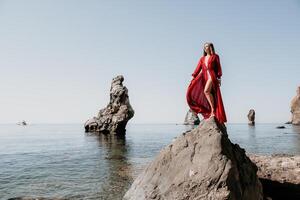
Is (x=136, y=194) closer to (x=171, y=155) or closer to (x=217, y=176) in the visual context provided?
(x=171, y=155)

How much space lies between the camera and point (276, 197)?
1173 centimetres

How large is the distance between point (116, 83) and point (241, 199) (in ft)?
203

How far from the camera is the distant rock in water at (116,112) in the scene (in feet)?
209

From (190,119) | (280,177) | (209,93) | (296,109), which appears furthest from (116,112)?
(190,119)

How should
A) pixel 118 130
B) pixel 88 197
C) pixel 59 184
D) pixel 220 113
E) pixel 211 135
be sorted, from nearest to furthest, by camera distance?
pixel 211 135 < pixel 220 113 < pixel 88 197 < pixel 59 184 < pixel 118 130

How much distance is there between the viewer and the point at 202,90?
37.2ft

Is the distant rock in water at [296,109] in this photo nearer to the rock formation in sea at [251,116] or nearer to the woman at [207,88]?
the rock formation in sea at [251,116]

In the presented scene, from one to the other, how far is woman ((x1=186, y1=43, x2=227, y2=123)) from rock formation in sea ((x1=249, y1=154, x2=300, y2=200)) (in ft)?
12.1

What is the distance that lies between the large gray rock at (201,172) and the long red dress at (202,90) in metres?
1.27

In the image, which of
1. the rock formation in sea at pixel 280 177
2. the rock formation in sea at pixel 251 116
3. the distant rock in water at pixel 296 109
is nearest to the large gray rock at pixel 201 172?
the rock formation in sea at pixel 280 177

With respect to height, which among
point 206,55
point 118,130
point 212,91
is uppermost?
point 206,55

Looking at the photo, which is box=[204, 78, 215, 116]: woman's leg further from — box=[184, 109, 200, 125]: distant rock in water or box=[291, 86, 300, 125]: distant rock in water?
box=[184, 109, 200, 125]: distant rock in water

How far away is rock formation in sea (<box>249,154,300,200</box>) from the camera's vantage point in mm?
11594

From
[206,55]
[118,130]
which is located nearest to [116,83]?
[118,130]
